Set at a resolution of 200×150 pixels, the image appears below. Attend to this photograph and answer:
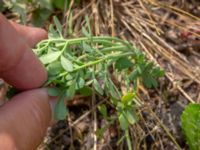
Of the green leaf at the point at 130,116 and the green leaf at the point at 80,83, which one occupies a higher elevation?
the green leaf at the point at 80,83

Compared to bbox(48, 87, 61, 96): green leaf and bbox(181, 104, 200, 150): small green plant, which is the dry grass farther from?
bbox(48, 87, 61, 96): green leaf

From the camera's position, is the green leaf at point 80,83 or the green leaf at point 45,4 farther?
the green leaf at point 45,4

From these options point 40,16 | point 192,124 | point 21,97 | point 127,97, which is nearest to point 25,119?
point 21,97

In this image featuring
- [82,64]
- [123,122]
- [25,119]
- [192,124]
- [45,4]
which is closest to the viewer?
[25,119]

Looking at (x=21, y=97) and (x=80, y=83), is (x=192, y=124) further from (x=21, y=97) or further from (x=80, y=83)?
(x=21, y=97)

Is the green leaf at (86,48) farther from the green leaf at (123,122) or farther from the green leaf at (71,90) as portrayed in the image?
the green leaf at (123,122)

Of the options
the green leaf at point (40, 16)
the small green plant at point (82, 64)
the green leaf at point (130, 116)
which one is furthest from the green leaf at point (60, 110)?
the green leaf at point (40, 16)

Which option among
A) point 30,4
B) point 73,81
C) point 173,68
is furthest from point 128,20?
point 73,81
